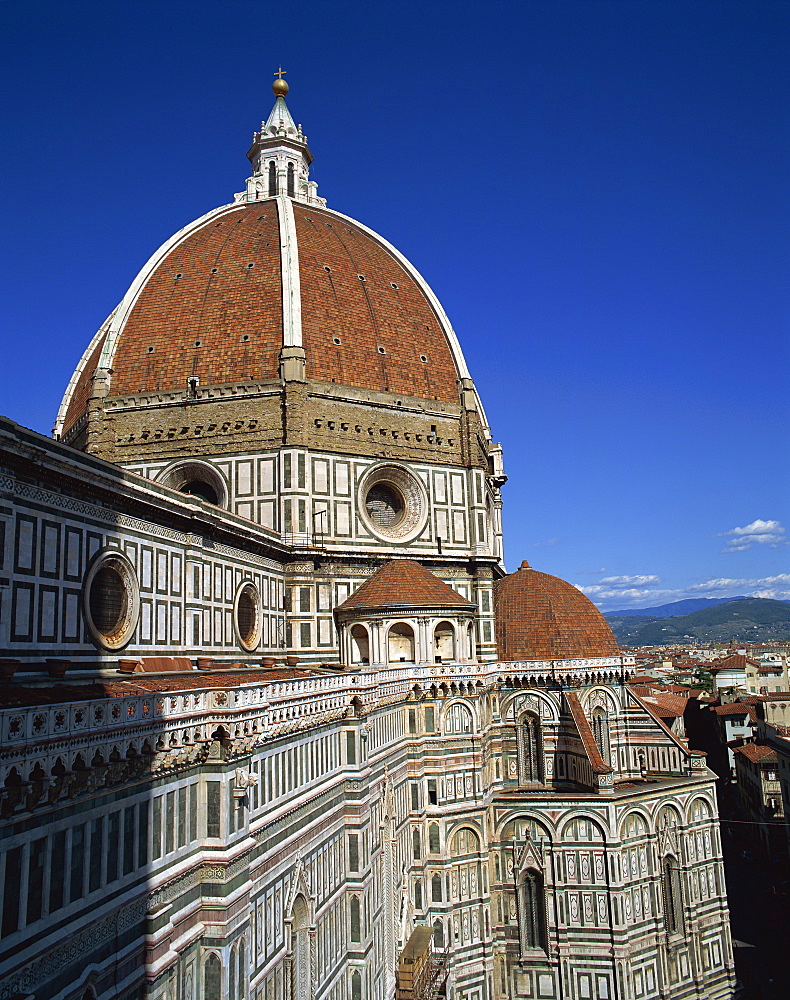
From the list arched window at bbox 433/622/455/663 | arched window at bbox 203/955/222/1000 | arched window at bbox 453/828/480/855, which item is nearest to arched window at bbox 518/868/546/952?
arched window at bbox 453/828/480/855

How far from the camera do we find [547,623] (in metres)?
32.0

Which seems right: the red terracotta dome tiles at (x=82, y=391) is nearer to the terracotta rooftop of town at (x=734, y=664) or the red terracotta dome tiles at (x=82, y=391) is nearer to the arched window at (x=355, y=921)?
the arched window at (x=355, y=921)

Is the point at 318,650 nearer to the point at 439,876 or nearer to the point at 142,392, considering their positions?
the point at 439,876

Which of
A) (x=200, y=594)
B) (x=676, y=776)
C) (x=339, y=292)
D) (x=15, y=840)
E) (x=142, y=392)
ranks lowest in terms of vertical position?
(x=676, y=776)

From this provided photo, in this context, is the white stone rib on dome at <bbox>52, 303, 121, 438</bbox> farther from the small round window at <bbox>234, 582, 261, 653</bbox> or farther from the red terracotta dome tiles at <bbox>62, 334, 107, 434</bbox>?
the small round window at <bbox>234, 582, 261, 653</bbox>

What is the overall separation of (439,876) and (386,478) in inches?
562

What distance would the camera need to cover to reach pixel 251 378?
106 ft

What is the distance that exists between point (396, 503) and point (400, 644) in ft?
21.9

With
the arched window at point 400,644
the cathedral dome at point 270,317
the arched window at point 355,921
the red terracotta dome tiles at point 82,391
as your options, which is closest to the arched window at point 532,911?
the arched window at point 400,644

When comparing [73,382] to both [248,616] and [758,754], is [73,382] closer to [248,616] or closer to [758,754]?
[248,616]

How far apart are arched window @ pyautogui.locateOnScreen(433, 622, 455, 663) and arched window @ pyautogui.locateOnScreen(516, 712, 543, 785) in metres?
3.78

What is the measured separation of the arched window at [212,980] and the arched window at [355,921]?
21.9 feet

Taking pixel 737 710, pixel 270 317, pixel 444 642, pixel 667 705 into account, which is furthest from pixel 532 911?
pixel 737 710

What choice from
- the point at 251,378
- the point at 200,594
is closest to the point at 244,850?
the point at 200,594
